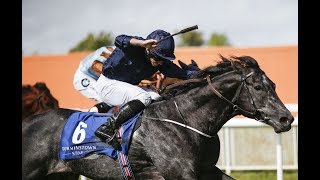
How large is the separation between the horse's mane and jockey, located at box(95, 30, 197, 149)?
6.6 inches

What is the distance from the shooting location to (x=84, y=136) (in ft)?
20.1

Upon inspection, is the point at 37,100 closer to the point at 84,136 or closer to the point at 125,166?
the point at 84,136

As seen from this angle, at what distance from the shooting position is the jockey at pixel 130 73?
596 cm

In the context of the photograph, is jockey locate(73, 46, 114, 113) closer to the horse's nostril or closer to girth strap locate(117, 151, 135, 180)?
girth strap locate(117, 151, 135, 180)

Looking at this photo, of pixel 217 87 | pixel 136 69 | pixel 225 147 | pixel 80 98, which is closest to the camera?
pixel 217 87

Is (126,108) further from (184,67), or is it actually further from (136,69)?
(184,67)

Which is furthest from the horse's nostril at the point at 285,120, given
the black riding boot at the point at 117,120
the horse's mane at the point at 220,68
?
the black riding boot at the point at 117,120

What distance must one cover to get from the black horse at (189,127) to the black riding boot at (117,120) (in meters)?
0.11

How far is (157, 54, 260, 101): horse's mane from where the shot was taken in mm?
5840

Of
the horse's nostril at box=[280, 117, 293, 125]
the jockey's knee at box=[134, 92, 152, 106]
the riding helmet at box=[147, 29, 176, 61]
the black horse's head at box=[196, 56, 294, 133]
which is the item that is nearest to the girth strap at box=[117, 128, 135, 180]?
the jockey's knee at box=[134, 92, 152, 106]

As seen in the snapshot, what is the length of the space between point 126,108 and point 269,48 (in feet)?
29.5

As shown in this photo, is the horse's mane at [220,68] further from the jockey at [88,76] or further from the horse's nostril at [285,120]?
the jockey at [88,76]

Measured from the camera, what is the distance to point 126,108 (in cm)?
593
